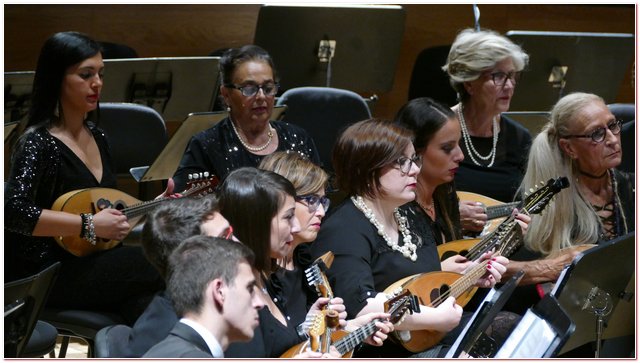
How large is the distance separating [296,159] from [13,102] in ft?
4.81

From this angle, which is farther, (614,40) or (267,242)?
(614,40)

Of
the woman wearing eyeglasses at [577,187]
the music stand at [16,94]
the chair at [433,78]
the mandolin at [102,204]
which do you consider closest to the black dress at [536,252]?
the woman wearing eyeglasses at [577,187]

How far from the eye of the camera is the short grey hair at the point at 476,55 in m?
3.97

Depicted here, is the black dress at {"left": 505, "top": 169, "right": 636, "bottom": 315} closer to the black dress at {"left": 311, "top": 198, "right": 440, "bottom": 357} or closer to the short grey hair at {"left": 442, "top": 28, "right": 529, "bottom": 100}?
the black dress at {"left": 311, "top": 198, "right": 440, "bottom": 357}

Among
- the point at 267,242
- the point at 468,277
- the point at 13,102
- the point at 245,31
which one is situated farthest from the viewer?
the point at 245,31

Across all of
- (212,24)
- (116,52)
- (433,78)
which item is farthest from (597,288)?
(212,24)

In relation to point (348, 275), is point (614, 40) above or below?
above

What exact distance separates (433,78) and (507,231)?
201 cm

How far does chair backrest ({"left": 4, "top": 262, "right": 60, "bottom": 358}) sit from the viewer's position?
233cm

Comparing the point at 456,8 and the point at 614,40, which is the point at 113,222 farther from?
the point at 456,8

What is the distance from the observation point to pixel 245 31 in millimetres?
5797

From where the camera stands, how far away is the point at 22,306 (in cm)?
237

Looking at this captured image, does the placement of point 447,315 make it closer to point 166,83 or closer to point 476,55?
point 476,55

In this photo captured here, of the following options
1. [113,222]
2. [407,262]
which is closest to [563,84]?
[407,262]
